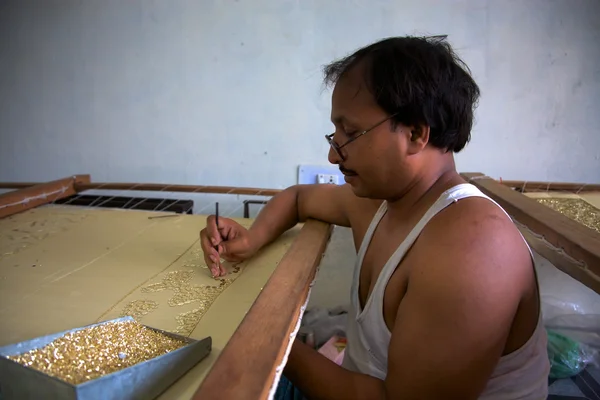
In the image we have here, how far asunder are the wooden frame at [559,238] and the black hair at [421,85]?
32 centimetres

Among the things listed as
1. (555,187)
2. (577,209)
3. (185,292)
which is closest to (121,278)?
(185,292)

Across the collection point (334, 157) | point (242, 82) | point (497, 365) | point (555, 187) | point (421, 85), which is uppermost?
point (242, 82)

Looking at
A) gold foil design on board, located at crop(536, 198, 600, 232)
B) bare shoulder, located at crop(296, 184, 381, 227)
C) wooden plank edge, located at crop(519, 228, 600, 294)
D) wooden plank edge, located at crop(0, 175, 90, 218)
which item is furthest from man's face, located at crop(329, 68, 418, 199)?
wooden plank edge, located at crop(0, 175, 90, 218)

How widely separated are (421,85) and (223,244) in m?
0.57

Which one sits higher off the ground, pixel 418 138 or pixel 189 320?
pixel 418 138

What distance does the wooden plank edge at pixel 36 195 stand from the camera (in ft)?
4.39

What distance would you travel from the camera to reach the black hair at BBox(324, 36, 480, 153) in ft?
2.16

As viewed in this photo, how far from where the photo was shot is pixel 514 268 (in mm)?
577

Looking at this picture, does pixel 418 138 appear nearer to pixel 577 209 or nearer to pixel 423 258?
pixel 423 258

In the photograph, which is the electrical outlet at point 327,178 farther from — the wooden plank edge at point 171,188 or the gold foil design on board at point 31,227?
the gold foil design on board at point 31,227

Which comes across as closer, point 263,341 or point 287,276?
point 263,341

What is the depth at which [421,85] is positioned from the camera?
66 cm

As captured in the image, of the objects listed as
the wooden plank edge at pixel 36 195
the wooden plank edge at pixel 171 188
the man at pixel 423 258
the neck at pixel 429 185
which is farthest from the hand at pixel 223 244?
the wooden plank edge at pixel 36 195

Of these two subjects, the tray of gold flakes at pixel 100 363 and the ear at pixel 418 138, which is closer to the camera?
the tray of gold flakes at pixel 100 363
